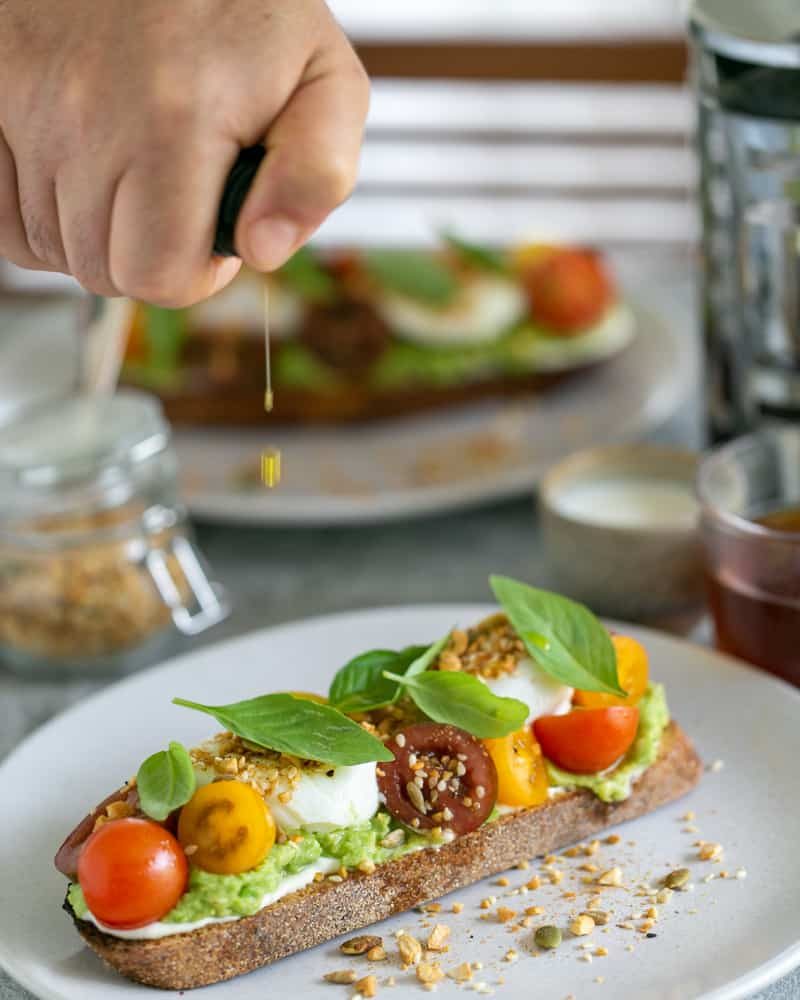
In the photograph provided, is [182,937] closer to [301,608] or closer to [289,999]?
[289,999]

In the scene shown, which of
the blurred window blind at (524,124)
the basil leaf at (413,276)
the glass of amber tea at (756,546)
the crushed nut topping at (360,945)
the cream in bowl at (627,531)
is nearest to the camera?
the crushed nut topping at (360,945)

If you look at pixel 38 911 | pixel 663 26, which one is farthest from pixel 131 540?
pixel 663 26

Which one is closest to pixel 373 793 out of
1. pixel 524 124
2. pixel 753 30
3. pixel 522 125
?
pixel 753 30

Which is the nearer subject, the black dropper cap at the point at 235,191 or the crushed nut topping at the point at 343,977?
the black dropper cap at the point at 235,191

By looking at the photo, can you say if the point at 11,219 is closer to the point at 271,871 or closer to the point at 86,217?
the point at 86,217

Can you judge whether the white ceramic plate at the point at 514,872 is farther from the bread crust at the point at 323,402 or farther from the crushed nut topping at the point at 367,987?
the bread crust at the point at 323,402

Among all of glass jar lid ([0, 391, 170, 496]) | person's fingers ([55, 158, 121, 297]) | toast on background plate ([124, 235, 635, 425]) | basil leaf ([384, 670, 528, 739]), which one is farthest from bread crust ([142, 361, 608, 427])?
person's fingers ([55, 158, 121, 297])

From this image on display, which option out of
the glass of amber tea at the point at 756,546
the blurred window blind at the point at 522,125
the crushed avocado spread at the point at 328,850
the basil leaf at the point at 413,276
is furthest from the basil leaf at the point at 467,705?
the blurred window blind at the point at 522,125
